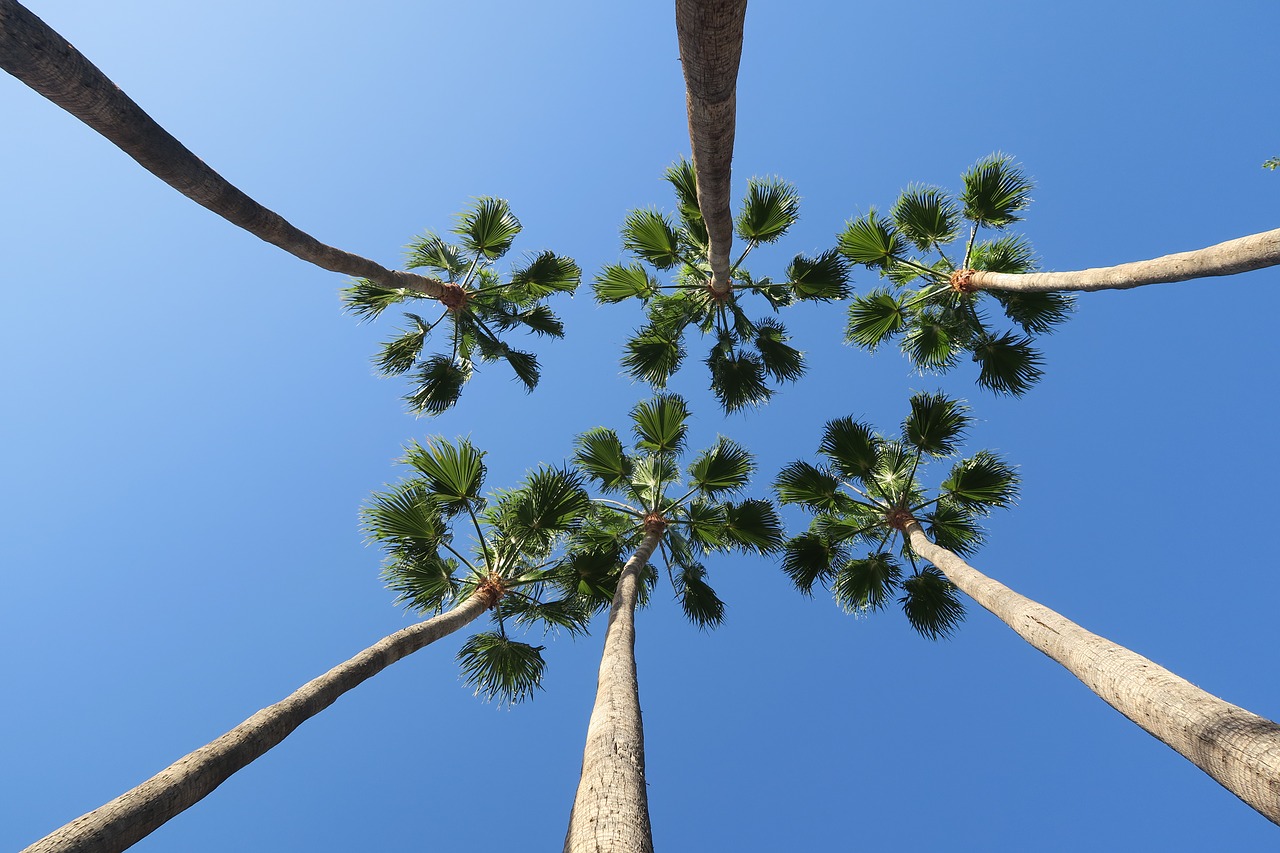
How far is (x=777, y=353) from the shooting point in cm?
1222

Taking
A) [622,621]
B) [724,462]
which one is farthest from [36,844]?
[724,462]

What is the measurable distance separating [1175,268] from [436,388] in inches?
409

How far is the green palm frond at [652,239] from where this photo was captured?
11117 millimetres

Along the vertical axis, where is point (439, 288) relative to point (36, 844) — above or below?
above

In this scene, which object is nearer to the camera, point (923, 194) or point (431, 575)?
point (431, 575)

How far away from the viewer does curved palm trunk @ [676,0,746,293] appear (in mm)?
3459

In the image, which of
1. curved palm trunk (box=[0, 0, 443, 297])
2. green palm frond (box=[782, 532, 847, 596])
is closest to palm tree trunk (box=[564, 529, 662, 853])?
curved palm trunk (box=[0, 0, 443, 297])

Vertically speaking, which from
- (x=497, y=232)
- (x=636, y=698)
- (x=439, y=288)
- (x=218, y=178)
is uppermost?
(x=497, y=232)

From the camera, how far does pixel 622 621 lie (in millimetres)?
6797

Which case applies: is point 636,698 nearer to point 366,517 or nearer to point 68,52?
point 366,517

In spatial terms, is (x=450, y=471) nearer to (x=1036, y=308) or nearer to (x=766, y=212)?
(x=766, y=212)

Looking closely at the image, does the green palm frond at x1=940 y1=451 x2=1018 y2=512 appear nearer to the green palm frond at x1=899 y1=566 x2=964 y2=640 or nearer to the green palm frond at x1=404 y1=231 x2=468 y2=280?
the green palm frond at x1=899 y1=566 x2=964 y2=640

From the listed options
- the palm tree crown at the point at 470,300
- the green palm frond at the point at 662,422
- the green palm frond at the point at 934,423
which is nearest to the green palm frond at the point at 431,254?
the palm tree crown at the point at 470,300

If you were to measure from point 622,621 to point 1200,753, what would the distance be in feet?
15.4
